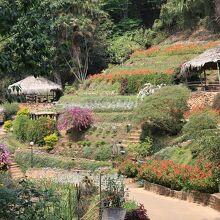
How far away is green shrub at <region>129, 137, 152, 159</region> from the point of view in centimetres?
2470

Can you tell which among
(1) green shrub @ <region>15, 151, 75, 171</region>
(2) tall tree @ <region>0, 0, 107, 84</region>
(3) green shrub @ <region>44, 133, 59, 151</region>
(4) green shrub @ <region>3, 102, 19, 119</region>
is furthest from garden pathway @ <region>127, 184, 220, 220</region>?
(4) green shrub @ <region>3, 102, 19, 119</region>

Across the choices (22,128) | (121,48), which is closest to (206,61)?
(22,128)

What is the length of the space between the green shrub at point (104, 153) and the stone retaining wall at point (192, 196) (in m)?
6.62

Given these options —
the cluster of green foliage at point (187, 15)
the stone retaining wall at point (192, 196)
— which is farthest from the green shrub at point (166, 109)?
the cluster of green foliage at point (187, 15)

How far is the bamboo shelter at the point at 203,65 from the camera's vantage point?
28.5 meters

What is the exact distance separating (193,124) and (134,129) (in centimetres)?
541

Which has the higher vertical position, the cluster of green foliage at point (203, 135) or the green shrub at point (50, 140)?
the cluster of green foliage at point (203, 135)

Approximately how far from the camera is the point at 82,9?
43.3 meters

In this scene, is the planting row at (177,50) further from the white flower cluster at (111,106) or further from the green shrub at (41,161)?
the green shrub at (41,161)

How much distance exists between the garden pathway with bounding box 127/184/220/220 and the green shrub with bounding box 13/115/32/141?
46.6 ft

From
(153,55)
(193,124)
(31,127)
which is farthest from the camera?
(153,55)

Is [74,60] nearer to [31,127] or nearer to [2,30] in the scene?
[31,127]

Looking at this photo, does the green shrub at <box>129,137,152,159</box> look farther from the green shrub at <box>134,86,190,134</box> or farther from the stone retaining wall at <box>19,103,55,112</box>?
the stone retaining wall at <box>19,103,55,112</box>

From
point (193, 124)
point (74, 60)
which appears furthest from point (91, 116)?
point (74, 60)
